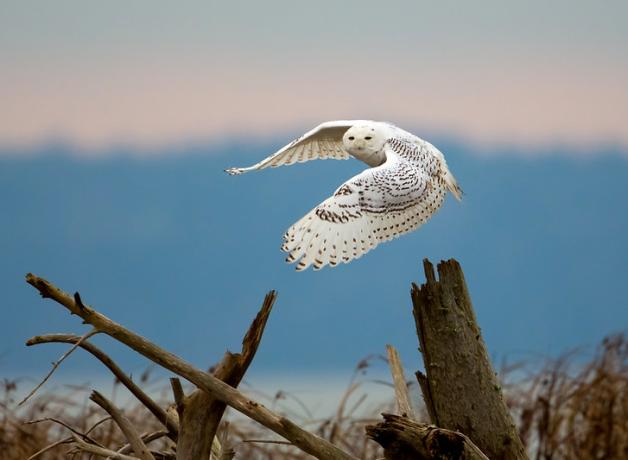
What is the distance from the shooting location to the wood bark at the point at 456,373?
9.49ft

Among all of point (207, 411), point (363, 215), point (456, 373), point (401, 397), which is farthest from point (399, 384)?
point (207, 411)

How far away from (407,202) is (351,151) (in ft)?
1.32

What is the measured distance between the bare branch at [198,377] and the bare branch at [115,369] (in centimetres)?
9

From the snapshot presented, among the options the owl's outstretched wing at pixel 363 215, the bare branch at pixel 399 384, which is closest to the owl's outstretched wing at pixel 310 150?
the owl's outstretched wing at pixel 363 215

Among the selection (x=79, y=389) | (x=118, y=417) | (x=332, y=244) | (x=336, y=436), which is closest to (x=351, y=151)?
(x=332, y=244)

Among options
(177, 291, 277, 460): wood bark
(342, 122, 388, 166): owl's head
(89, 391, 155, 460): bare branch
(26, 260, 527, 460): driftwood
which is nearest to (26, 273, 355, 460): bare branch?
(26, 260, 527, 460): driftwood

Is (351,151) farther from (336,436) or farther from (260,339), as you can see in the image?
(336,436)

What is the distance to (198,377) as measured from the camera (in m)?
2.50

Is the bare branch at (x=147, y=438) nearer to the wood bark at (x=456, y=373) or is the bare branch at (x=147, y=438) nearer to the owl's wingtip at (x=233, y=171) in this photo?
the wood bark at (x=456, y=373)

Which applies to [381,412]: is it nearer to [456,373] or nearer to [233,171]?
[456,373]

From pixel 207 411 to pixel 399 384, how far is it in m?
0.87

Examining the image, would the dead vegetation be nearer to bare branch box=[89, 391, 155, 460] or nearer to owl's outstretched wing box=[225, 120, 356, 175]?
bare branch box=[89, 391, 155, 460]

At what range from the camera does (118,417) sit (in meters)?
2.78

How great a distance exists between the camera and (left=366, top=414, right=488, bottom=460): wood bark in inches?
100.0
